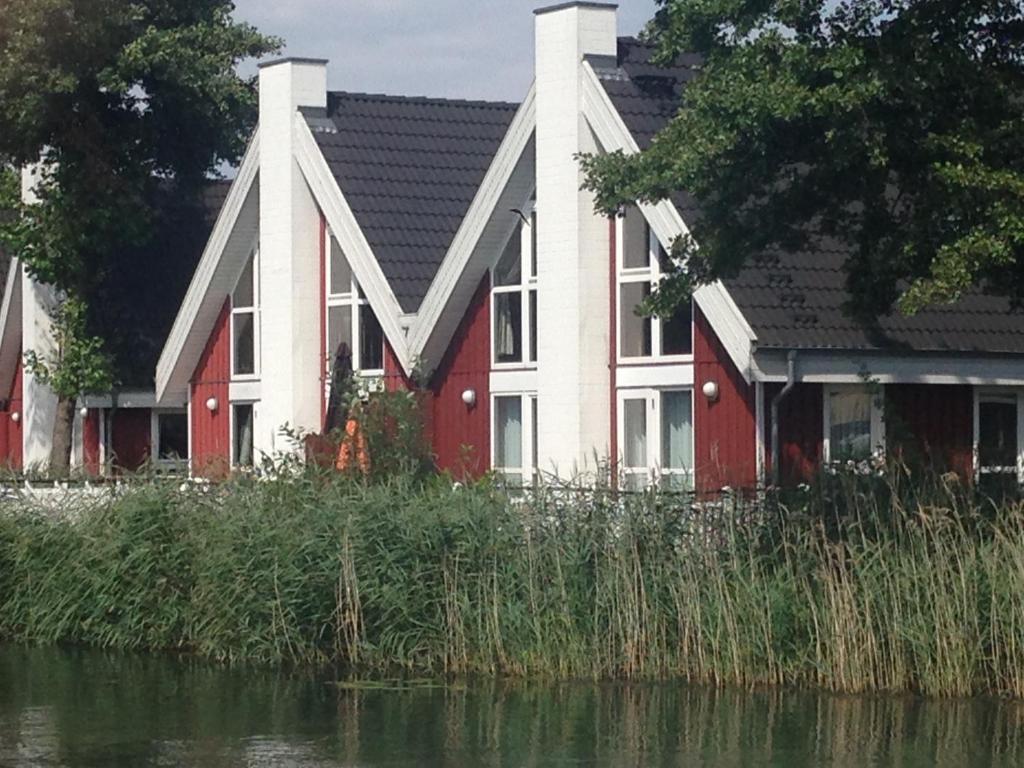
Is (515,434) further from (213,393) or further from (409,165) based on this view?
(213,393)

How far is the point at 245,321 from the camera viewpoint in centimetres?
3894

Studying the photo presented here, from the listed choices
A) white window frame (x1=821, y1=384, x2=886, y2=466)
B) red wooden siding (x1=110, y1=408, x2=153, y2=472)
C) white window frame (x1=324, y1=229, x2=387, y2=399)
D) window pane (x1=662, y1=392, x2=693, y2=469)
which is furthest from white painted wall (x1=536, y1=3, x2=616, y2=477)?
red wooden siding (x1=110, y1=408, x2=153, y2=472)

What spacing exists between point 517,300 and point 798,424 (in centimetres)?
569

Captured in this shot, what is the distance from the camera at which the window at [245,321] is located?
38656 mm

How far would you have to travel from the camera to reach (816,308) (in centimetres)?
2856

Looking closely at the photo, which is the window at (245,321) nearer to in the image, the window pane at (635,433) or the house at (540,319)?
the house at (540,319)

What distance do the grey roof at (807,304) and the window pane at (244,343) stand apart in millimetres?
10395

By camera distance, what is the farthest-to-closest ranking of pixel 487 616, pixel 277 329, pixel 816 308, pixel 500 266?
pixel 277 329, pixel 500 266, pixel 816 308, pixel 487 616

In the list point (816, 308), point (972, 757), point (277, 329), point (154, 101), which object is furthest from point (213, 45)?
point (972, 757)

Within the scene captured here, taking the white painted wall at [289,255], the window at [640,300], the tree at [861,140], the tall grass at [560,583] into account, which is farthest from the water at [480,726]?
the white painted wall at [289,255]

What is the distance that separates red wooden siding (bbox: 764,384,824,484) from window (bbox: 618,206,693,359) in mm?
1884

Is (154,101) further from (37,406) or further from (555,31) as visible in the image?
(555,31)

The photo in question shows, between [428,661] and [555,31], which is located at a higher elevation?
[555,31]

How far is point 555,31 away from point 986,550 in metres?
14.6
